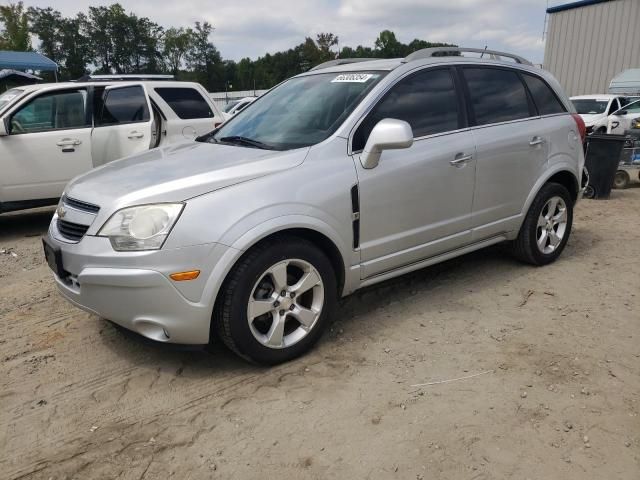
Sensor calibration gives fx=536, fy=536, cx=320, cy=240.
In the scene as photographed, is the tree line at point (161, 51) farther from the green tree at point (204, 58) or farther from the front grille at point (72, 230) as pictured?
the front grille at point (72, 230)

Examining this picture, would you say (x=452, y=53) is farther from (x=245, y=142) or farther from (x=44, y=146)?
(x=44, y=146)

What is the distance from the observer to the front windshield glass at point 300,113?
11.3 ft

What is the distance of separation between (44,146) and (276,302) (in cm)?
466

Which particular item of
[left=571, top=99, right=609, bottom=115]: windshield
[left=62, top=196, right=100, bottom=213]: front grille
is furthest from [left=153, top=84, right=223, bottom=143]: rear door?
[left=571, top=99, right=609, bottom=115]: windshield

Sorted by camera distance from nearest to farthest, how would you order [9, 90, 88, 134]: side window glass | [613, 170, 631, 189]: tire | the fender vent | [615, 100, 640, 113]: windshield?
the fender vent → [9, 90, 88, 134]: side window glass → [613, 170, 631, 189]: tire → [615, 100, 640, 113]: windshield

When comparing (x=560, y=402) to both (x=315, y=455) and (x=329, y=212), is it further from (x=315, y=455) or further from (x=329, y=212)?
(x=329, y=212)

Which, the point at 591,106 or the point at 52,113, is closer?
the point at 52,113

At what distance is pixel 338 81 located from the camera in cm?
379

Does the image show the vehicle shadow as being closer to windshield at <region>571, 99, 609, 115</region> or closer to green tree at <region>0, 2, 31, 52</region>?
windshield at <region>571, 99, 609, 115</region>

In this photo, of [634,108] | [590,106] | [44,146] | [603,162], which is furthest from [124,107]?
[634,108]

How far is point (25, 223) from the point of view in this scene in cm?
712

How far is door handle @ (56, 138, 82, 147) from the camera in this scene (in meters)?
6.38

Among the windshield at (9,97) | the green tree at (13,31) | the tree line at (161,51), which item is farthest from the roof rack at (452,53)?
the tree line at (161,51)

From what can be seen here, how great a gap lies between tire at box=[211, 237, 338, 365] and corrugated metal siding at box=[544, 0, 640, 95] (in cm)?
2598
